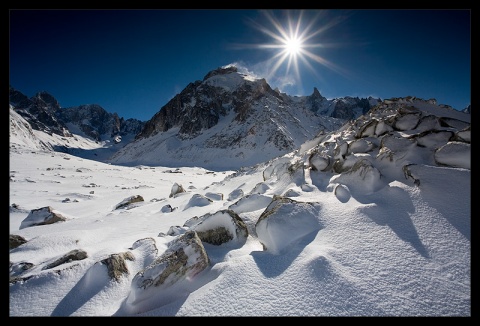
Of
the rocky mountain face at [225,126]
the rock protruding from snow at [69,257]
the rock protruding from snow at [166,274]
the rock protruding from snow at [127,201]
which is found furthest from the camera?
the rocky mountain face at [225,126]

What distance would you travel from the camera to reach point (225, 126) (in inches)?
2938

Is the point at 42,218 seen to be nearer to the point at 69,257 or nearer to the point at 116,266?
the point at 69,257

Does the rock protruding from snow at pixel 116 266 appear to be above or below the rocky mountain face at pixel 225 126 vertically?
below

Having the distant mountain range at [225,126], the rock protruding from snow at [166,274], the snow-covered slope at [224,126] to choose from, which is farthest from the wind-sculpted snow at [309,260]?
the snow-covered slope at [224,126]

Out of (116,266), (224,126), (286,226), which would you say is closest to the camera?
(116,266)

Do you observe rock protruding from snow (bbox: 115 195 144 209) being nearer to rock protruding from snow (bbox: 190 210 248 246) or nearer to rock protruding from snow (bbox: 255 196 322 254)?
rock protruding from snow (bbox: 190 210 248 246)

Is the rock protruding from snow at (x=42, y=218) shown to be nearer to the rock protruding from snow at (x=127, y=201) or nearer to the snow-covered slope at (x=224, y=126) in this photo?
the rock protruding from snow at (x=127, y=201)

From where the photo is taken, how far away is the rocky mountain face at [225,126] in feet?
192

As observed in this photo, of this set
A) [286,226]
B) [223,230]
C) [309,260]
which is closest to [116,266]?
[223,230]

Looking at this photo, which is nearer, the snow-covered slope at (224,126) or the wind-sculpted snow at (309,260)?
the wind-sculpted snow at (309,260)

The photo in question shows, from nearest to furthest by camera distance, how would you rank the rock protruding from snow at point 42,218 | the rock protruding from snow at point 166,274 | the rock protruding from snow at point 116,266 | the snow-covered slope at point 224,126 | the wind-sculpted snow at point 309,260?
1. the wind-sculpted snow at point 309,260
2. the rock protruding from snow at point 166,274
3. the rock protruding from snow at point 116,266
4. the rock protruding from snow at point 42,218
5. the snow-covered slope at point 224,126

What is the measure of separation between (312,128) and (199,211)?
74.8 metres
